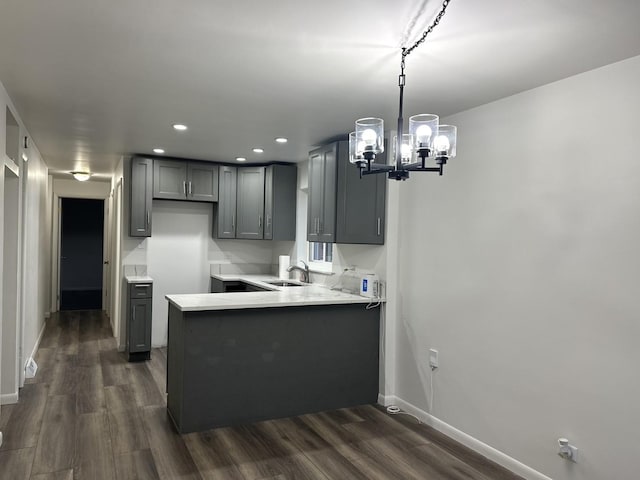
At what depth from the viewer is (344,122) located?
3.71m

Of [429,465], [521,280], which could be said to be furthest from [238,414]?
[521,280]

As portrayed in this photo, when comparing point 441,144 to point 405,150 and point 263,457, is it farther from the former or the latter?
point 263,457

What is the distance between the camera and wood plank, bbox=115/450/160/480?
2686 millimetres

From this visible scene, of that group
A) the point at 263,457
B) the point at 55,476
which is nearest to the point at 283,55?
the point at 263,457

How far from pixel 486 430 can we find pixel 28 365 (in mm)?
4179

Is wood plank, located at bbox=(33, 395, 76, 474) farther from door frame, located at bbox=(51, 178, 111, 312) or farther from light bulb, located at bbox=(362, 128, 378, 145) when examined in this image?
door frame, located at bbox=(51, 178, 111, 312)

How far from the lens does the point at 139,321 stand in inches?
205

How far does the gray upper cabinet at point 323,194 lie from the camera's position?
4.12 meters

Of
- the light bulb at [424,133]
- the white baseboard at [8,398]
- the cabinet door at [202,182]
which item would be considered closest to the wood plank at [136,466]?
the white baseboard at [8,398]

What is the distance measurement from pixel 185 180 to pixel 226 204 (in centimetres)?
59

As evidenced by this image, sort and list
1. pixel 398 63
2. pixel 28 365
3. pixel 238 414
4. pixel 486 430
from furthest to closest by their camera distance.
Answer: pixel 28 365, pixel 238 414, pixel 486 430, pixel 398 63

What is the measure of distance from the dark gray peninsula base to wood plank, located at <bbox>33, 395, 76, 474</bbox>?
27.4 inches

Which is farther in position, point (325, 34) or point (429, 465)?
point (429, 465)

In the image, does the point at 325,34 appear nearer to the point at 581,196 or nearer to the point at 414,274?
the point at 581,196
